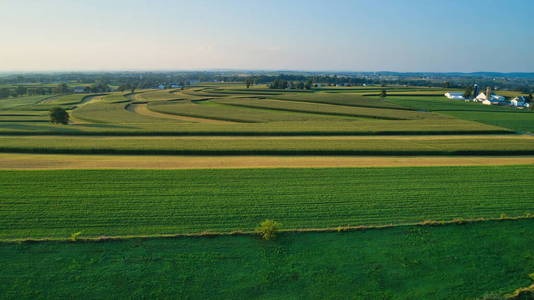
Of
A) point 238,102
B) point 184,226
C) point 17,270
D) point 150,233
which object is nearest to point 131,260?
point 150,233

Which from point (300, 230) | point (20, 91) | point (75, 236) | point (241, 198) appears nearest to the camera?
point (75, 236)

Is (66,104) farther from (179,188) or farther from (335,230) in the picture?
(335,230)

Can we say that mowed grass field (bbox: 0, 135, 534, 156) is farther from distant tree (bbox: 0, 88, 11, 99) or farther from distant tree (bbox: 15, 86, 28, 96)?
distant tree (bbox: 15, 86, 28, 96)

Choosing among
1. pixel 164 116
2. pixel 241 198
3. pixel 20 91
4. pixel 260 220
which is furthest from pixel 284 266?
pixel 20 91

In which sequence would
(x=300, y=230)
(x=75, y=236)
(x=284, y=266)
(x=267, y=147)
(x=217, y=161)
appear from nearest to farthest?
(x=284, y=266) < (x=75, y=236) < (x=300, y=230) < (x=217, y=161) < (x=267, y=147)

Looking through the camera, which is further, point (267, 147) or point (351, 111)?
point (351, 111)

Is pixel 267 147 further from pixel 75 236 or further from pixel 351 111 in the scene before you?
pixel 351 111

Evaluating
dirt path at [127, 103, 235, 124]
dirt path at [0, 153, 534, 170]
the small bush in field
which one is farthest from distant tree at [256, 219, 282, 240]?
dirt path at [127, 103, 235, 124]
